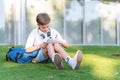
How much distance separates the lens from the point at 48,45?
264 inches

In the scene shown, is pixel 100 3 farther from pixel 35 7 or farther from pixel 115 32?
pixel 35 7

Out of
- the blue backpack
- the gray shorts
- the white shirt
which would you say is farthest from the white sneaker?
the blue backpack

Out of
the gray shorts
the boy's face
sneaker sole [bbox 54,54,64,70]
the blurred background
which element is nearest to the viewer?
sneaker sole [bbox 54,54,64,70]

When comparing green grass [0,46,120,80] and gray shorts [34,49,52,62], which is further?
gray shorts [34,49,52,62]

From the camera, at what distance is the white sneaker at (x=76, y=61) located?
6.44 meters

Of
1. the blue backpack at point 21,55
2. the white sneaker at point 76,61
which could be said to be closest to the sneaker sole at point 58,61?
the white sneaker at point 76,61

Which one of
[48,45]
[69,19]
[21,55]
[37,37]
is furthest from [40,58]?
[69,19]

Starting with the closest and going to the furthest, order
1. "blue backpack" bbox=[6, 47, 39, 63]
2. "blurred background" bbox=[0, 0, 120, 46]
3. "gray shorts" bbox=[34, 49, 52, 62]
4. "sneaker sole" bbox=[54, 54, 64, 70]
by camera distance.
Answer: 1. "sneaker sole" bbox=[54, 54, 64, 70]
2. "gray shorts" bbox=[34, 49, 52, 62]
3. "blue backpack" bbox=[6, 47, 39, 63]
4. "blurred background" bbox=[0, 0, 120, 46]

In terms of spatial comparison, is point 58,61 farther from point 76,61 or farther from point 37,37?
point 37,37

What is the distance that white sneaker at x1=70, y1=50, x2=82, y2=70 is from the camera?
6.44m

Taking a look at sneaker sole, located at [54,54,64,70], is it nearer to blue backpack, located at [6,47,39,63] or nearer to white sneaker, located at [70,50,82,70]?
white sneaker, located at [70,50,82,70]

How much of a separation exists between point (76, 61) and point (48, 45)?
55 cm

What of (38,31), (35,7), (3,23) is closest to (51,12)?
(35,7)

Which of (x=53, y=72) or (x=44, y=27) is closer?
(x=53, y=72)
